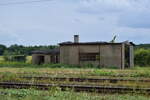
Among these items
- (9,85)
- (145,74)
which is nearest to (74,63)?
(145,74)

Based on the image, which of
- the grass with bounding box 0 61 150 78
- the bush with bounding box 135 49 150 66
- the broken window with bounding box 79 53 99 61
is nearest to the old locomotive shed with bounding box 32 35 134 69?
the broken window with bounding box 79 53 99 61

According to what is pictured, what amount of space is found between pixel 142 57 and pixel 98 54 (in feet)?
30.5

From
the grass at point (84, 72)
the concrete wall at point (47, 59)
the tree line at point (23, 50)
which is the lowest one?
the grass at point (84, 72)

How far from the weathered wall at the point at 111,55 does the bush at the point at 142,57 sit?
732 cm

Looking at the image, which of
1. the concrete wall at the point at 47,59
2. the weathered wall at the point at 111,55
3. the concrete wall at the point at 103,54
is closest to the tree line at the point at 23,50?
the concrete wall at the point at 47,59

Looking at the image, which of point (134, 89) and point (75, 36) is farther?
point (75, 36)

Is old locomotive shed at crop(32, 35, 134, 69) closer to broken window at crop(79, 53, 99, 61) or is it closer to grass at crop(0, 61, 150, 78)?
broken window at crop(79, 53, 99, 61)

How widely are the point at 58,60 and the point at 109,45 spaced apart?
8.76 metres

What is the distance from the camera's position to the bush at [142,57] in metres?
43.3

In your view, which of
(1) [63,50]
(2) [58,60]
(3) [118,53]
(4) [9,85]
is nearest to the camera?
(4) [9,85]

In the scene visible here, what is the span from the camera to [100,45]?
3819 cm

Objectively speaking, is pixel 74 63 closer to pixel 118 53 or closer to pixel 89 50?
pixel 89 50

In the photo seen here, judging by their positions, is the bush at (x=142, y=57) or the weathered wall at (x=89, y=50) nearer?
the weathered wall at (x=89, y=50)

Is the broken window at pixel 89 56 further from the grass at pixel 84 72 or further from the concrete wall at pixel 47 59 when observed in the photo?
the grass at pixel 84 72
